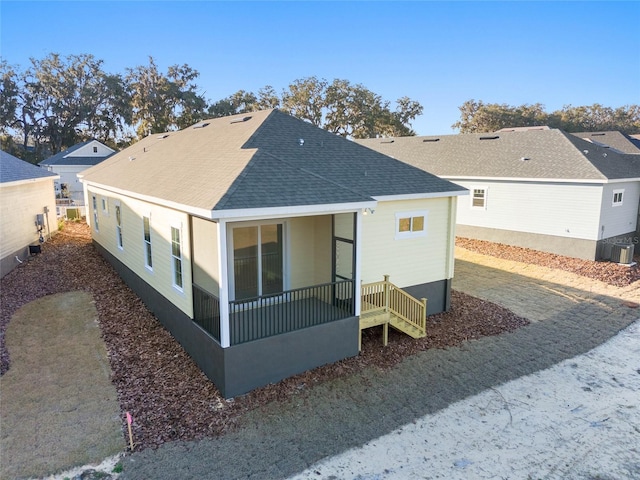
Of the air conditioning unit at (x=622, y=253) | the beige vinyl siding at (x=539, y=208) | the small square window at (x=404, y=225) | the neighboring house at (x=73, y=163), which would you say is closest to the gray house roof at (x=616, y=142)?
the beige vinyl siding at (x=539, y=208)

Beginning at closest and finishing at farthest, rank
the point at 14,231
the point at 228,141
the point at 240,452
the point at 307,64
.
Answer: the point at 240,452 < the point at 228,141 < the point at 14,231 < the point at 307,64

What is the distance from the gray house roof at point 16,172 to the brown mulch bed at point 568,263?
19345mm

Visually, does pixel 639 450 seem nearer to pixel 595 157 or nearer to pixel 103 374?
pixel 103 374

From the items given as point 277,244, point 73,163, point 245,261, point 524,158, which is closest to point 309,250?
point 277,244

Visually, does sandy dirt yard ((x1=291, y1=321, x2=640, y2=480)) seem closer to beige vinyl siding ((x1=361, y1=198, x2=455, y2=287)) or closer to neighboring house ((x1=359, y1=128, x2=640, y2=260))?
beige vinyl siding ((x1=361, y1=198, x2=455, y2=287))

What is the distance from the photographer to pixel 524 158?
2119cm

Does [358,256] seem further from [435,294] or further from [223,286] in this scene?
[435,294]

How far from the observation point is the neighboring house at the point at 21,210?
15.3 m

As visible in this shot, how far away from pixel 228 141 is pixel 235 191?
4861 mm

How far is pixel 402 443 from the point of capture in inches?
267

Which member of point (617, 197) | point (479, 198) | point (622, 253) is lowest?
point (622, 253)

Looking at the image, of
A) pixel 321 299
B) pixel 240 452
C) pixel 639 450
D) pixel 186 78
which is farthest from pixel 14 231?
pixel 186 78

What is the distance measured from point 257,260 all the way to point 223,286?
8.09 ft

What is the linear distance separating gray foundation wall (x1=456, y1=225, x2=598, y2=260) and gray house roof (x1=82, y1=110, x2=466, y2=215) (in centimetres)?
1000
